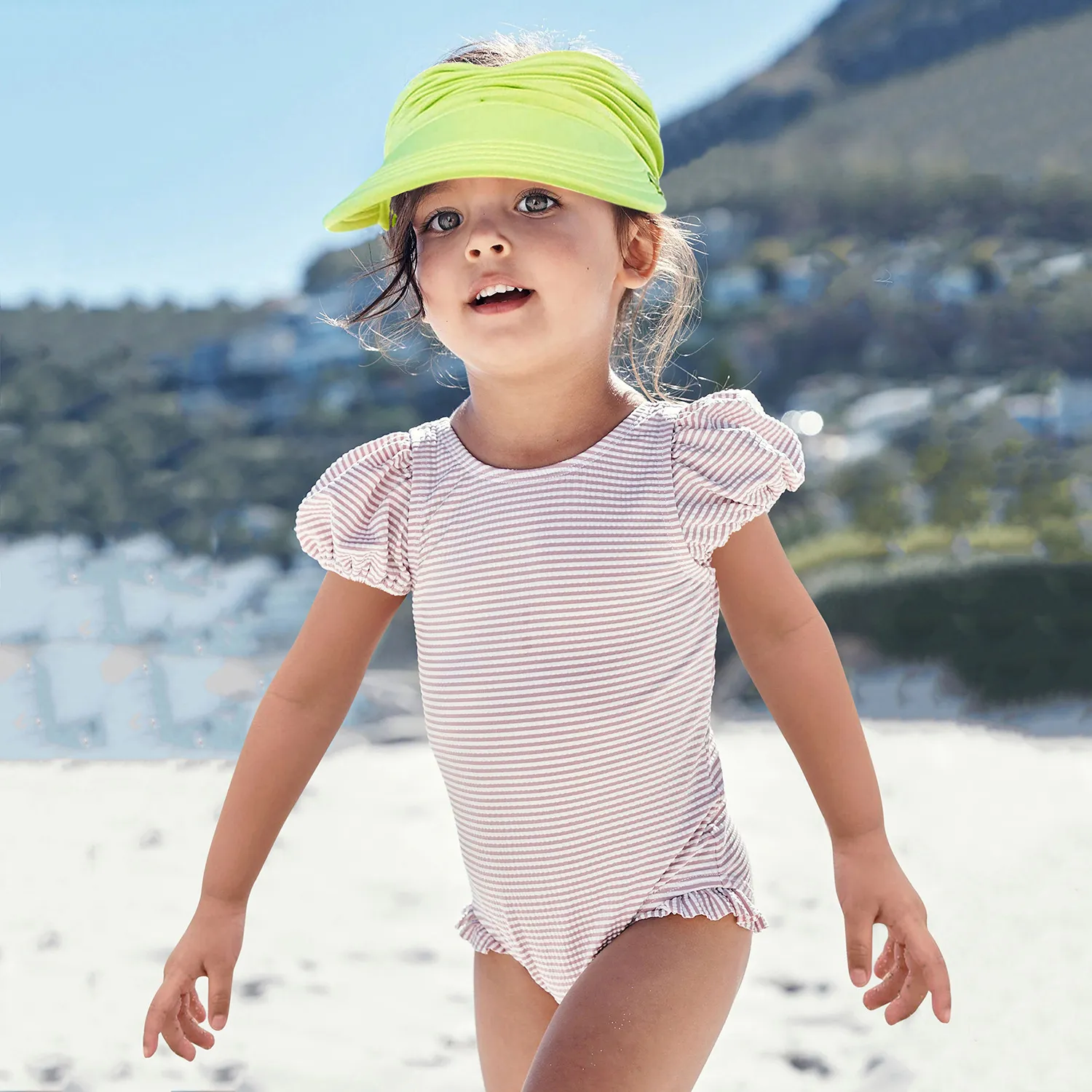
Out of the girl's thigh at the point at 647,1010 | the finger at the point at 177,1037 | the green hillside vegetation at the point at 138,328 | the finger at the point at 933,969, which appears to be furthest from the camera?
the green hillside vegetation at the point at 138,328

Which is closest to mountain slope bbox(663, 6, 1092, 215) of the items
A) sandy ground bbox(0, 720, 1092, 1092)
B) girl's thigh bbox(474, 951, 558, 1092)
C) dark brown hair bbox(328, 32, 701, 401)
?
sandy ground bbox(0, 720, 1092, 1092)

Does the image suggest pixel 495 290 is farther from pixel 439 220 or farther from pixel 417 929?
pixel 417 929

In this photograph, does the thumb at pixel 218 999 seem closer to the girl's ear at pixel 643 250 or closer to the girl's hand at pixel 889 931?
the girl's hand at pixel 889 931

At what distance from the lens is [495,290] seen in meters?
1.21

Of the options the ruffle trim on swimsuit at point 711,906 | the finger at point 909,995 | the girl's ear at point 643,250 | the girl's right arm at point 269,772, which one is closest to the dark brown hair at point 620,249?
the girl's ear at point 643,250

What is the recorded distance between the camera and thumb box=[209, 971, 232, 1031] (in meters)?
1.26

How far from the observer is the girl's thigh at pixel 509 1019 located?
4.30 feet

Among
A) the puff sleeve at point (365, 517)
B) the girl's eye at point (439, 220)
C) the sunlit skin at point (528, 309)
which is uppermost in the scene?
the girl's eye at point (439, 220)

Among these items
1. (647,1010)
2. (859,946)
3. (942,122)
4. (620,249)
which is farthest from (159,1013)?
(942,122)

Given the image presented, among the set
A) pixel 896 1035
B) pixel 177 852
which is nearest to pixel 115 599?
pixel 177 852

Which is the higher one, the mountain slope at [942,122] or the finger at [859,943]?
the mountain slope at [942,122]

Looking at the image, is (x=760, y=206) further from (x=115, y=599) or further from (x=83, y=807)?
(x=83, y=807)

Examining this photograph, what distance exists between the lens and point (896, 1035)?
6.22 ft

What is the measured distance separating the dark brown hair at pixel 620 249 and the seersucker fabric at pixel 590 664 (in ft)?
0.71
